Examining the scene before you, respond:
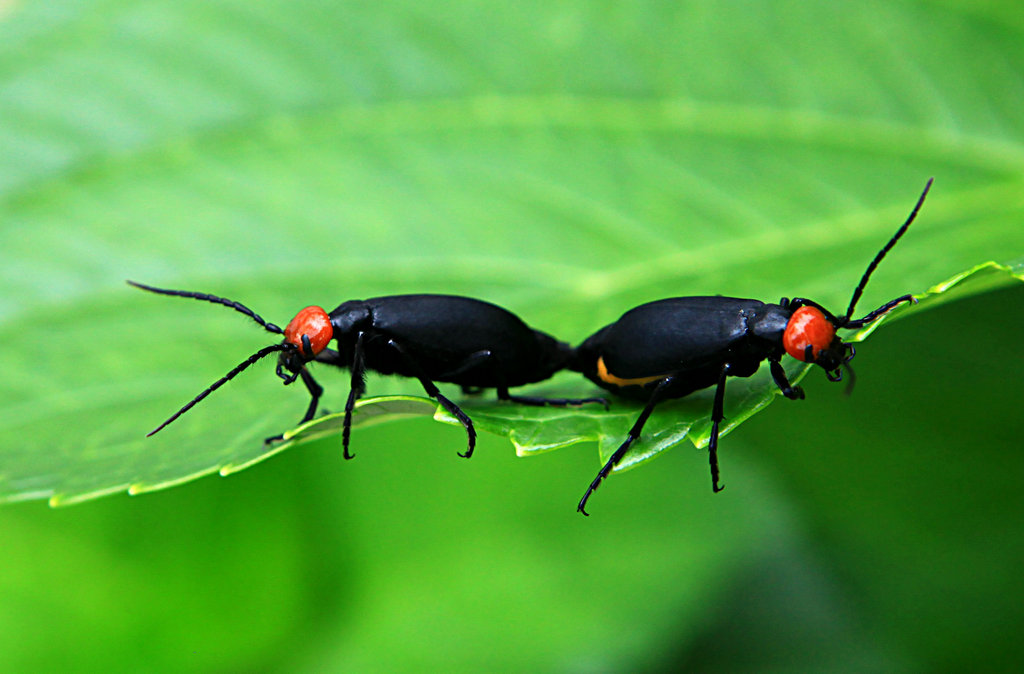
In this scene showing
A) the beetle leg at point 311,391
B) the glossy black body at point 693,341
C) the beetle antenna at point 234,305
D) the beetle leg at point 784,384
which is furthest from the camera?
the beetle antenna at point 234,305

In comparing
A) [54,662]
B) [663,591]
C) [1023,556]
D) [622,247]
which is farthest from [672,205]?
[54,662]

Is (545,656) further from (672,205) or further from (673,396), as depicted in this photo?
(672,205)

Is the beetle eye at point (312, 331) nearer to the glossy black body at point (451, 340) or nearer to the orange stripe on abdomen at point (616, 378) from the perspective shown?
the glossy black body at point (451, 340)

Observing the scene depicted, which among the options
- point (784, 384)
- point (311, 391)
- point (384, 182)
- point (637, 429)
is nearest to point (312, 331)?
point (311, 391)

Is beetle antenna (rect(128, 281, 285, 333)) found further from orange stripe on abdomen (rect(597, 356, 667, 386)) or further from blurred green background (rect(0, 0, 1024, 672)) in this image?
orange stripe on abdomen (rect(597, 356, 667, 386))

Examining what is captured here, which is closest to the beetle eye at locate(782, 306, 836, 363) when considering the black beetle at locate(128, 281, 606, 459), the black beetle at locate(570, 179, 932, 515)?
the black beetle at locate(570, 179, 932, 515)

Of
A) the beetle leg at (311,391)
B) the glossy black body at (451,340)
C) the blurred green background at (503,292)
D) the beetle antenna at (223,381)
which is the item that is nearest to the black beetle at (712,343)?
the blurred green background at (503,292)
